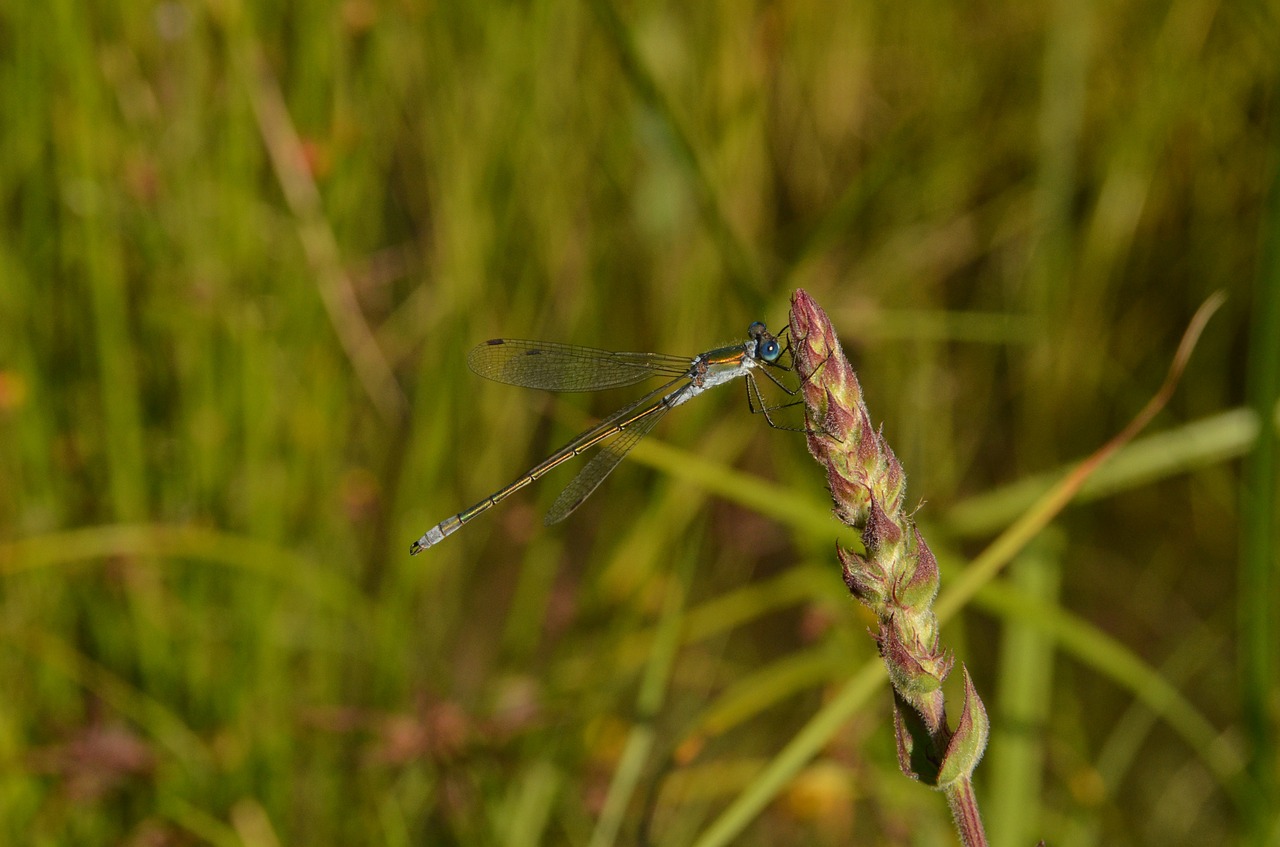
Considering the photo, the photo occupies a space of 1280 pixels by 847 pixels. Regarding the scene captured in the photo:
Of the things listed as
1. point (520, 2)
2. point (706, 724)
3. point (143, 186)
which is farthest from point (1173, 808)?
point (143, 186)

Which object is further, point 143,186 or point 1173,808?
point 1173,808

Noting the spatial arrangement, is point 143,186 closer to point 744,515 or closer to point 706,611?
point 706,611

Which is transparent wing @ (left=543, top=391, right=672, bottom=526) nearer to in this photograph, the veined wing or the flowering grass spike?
the veined wing

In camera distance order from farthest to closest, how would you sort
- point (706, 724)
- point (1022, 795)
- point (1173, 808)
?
point (1173, 808)
point (706, 724)
point (1022, 795)

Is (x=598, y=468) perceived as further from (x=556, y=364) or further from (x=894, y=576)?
(x=894, y=576)

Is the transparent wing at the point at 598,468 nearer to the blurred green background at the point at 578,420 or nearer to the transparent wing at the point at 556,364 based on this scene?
the blurred green background at the point at 578,420

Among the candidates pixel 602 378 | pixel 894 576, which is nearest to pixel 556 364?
pixel 602 378

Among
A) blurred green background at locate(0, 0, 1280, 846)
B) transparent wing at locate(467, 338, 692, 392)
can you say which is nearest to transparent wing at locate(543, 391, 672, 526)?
blurred green background at locate(0, 0, 1280, 846)

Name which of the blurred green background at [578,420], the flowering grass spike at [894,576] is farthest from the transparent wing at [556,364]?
the flowering grass spike at [894,576]
